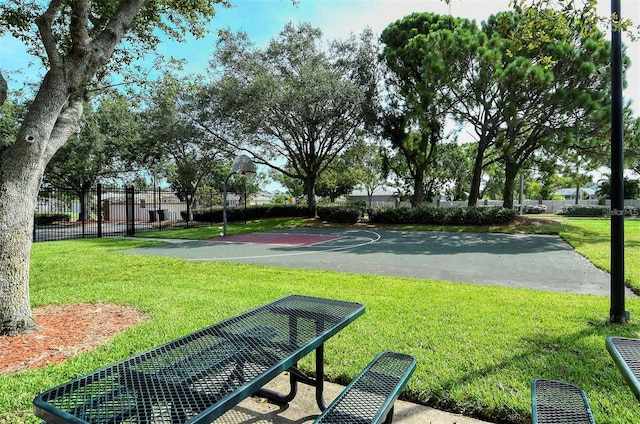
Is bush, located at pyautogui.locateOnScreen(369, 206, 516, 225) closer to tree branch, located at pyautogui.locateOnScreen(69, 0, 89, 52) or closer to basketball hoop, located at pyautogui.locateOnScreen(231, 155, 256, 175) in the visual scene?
basketball hoop, located at pyautogui.locateOnScreen(231, 155, 256, 175)

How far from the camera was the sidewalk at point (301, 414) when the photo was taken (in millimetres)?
2320

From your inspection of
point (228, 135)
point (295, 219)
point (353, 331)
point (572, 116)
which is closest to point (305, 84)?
point (228, 135)

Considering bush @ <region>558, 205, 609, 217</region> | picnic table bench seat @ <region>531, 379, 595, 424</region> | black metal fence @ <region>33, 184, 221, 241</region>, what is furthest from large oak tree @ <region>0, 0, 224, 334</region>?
bush @ <region>558, 205, 609, 217</region>

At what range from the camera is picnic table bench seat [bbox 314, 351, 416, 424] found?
70.7 inches

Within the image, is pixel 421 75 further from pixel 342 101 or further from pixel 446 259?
pixel 446 259

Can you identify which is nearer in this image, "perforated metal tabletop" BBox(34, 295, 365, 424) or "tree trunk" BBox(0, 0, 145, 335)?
"perforated metal tabletop" BBox(34, 295, 365, 424)

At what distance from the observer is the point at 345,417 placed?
71.2 inches

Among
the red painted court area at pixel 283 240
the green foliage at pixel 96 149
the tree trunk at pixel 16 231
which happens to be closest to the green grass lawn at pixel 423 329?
the tree trunk at pixel 16 231

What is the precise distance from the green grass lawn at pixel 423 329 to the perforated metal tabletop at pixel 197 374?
32.2 inches

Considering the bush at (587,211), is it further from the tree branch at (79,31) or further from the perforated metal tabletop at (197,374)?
the tree branch at (79,31)

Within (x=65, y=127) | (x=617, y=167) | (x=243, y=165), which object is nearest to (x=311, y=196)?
(x=243, y=165)

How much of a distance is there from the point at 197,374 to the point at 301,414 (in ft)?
3.36

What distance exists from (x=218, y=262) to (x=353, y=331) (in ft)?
18.7

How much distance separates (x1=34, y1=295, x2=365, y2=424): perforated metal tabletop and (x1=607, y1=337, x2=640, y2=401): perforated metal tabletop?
1408 millimetres
